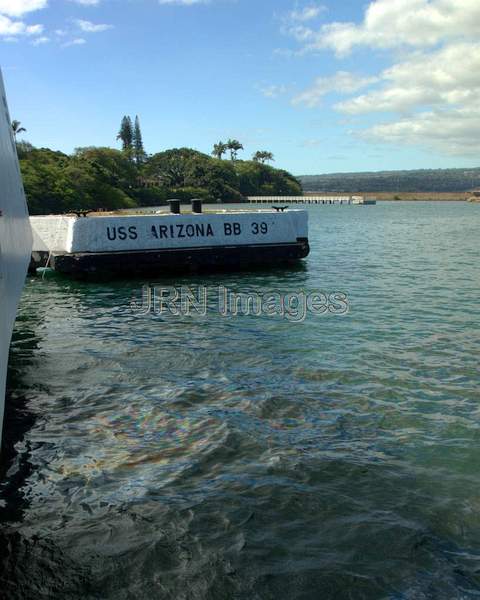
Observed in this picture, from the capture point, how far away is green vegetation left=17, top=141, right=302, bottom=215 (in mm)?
82312

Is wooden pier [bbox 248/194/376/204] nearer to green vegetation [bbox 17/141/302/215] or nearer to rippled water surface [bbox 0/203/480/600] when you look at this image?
green vegetation [bbox 17/141/302/215]

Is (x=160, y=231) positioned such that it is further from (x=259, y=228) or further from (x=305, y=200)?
(x=305, y=200)

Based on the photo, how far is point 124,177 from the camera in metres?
126

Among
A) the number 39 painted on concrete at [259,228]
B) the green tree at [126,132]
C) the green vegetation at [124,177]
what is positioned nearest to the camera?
the number 39 painted on concrete at [259,228]

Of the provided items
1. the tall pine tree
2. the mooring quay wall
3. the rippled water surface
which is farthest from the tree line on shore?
the rippled water surface

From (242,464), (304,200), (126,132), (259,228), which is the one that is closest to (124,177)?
(126,132)

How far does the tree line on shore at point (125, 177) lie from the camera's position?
82.4 meters

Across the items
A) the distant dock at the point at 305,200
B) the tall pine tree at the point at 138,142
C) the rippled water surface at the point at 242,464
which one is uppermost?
the tall pine tree at the point at 138,142

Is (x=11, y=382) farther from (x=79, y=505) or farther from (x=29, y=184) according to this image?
(x=29, y=184)

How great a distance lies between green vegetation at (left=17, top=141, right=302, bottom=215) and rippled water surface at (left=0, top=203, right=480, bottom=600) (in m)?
50.6

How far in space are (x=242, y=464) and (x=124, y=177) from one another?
412ft

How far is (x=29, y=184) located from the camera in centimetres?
7781

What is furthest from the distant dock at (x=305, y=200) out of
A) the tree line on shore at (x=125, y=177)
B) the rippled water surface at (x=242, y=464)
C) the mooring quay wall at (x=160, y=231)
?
the rippled water surface at (x=242, y=464)

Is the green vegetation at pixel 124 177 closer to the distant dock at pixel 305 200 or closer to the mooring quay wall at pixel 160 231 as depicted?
the distant dock at pixel 305 200
